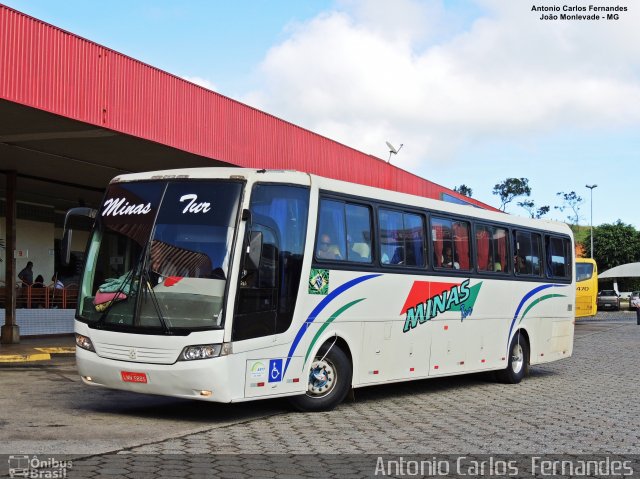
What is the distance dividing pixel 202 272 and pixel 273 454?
92.5 inches

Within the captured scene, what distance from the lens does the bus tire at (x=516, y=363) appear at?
14.4m

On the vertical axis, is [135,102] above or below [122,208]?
above

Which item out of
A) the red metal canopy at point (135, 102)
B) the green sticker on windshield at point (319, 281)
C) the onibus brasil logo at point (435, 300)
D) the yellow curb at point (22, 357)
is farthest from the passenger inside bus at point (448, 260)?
the yellow curb at point (22, 357)

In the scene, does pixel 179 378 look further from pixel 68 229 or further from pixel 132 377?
pixel 68 229

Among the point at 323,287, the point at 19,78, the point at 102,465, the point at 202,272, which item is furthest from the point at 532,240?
the point at 102,465

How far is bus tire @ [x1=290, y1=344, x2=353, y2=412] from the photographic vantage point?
9922 mm

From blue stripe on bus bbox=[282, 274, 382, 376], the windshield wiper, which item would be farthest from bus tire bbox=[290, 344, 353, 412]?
the windshield wiper

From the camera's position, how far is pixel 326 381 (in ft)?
33.2

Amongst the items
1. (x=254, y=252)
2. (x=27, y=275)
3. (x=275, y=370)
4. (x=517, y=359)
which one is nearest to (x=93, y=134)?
(x=254, y=252)

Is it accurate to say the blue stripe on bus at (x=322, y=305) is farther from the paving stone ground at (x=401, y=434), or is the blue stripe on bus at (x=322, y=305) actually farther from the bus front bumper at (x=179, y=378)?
the bus front bumper at (x=179, y=378)

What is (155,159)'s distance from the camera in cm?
1836

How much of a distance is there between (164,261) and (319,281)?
194 centimetres

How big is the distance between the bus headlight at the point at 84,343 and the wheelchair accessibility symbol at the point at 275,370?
1.95m

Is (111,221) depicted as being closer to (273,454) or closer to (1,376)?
(273,454)
